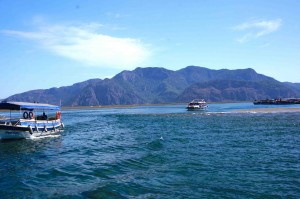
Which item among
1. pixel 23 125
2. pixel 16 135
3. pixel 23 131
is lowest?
pixel 16 135

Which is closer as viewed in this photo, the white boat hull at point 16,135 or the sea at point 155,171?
the sea at point 155,171

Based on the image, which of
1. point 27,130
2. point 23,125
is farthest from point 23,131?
point 23,125

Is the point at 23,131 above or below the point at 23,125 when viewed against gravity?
below

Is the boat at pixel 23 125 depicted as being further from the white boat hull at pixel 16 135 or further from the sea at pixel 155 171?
the sea at pixel 155 171

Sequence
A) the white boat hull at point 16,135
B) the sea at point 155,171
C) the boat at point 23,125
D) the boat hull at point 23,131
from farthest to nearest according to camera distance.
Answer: the boat at point 23,125, the white boat hull at point 16,135, the boat hull at point 23,131, the sea at point 155,171

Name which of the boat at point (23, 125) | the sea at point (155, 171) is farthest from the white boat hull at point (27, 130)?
the sea at point (155, 171)

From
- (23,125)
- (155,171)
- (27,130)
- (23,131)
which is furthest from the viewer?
(23,125)

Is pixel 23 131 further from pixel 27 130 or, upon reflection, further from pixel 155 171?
pixel 155 171

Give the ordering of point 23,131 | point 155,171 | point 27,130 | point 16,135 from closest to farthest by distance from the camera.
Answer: point 155,171 → point 16,135 → point 23,131 → point 27,130

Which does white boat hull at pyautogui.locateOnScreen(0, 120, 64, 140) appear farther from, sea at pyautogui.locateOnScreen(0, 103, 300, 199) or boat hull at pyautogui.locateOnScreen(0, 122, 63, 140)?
sea at pyautogui.locateOnScreen(0, 103, 300, 199)

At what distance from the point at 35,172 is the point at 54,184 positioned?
4017 mm

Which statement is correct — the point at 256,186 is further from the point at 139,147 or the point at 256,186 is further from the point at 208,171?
the point at 139,147

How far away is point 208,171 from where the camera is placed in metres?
21.4

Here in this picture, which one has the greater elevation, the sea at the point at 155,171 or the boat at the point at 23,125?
the boat at the point at 23,125
